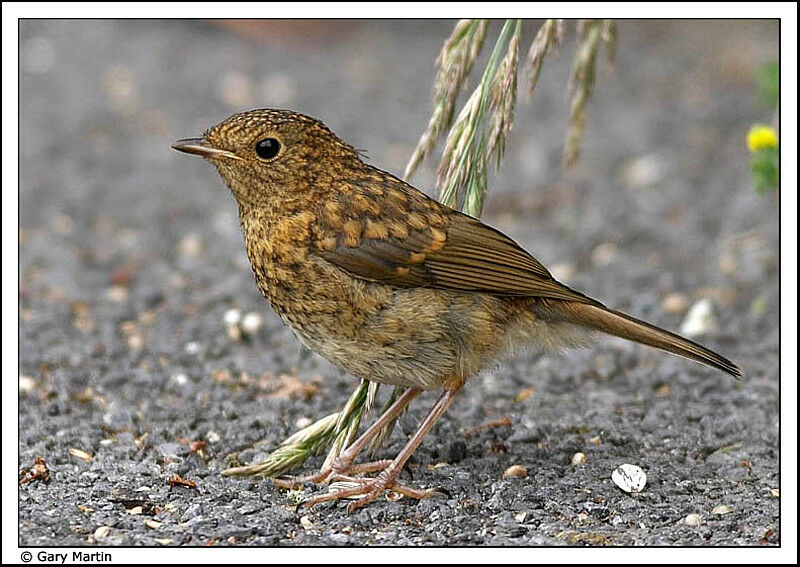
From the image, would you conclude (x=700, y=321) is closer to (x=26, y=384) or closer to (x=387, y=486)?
(x=387, y=486)

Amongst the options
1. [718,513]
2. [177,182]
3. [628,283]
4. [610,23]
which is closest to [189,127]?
[177,182]

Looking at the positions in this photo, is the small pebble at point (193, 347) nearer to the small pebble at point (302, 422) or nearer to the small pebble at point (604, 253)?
the small pebble at point (302, 422)

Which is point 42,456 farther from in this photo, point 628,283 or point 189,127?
point 189,127

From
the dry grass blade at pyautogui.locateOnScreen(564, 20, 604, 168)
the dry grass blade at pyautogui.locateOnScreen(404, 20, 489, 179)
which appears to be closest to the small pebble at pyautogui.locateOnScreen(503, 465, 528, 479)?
the dry grass blade at pyautogui.locateOnScreen(404, 20, 489, 179)

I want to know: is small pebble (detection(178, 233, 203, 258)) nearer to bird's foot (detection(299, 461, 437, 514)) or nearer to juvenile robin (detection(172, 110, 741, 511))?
juvenile robin (detection(172, 110, 741, 511))

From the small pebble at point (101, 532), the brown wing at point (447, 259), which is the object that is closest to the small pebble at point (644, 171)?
the brown wing at point (447, 259)

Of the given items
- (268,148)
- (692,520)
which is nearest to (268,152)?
(268,148)

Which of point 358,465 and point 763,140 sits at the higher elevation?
point 763,140
